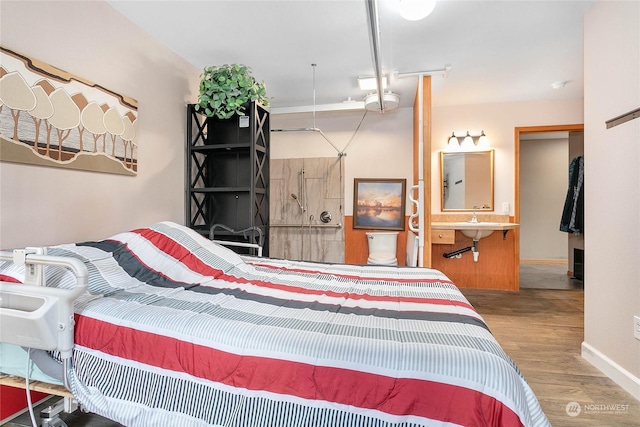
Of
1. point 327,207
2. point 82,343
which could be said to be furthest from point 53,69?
point 327,207

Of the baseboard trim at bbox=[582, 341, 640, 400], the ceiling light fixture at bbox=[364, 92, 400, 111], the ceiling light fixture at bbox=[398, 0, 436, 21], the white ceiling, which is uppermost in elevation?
the white ceiling

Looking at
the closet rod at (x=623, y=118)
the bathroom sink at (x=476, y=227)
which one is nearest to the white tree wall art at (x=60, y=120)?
the closet rod at (x=623, y=118)

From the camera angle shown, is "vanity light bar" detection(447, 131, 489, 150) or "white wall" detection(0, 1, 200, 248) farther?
"vanity light bar" detection(447, 131, 489, 150)

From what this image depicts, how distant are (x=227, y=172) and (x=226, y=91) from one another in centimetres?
75

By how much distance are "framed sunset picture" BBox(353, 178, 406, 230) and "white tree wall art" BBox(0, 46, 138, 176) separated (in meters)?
2.75

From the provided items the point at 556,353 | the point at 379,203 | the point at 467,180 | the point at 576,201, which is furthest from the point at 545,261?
the point at 556,353

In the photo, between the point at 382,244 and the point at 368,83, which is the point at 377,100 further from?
the point at 382,244

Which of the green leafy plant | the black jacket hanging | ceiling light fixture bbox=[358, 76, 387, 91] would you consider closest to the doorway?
the black jacket hanging

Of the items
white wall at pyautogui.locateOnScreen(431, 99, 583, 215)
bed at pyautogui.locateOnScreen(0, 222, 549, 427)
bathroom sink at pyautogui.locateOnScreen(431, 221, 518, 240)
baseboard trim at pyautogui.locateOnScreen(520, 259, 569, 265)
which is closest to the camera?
bed at pyautogui.locateOnScreen(0, 222, 549, 427)

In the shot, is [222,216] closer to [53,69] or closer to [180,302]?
[53,69]

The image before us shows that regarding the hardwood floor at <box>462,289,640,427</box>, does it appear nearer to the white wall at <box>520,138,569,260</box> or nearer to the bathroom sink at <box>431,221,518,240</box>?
the bathroom sink at <box>431,221,518,240</box>

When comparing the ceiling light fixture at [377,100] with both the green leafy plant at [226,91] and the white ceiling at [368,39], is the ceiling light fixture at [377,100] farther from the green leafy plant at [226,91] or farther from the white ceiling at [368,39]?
the green leafy plant at [226,91]

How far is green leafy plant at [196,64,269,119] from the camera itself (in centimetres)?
257

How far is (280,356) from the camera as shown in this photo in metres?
0.92
